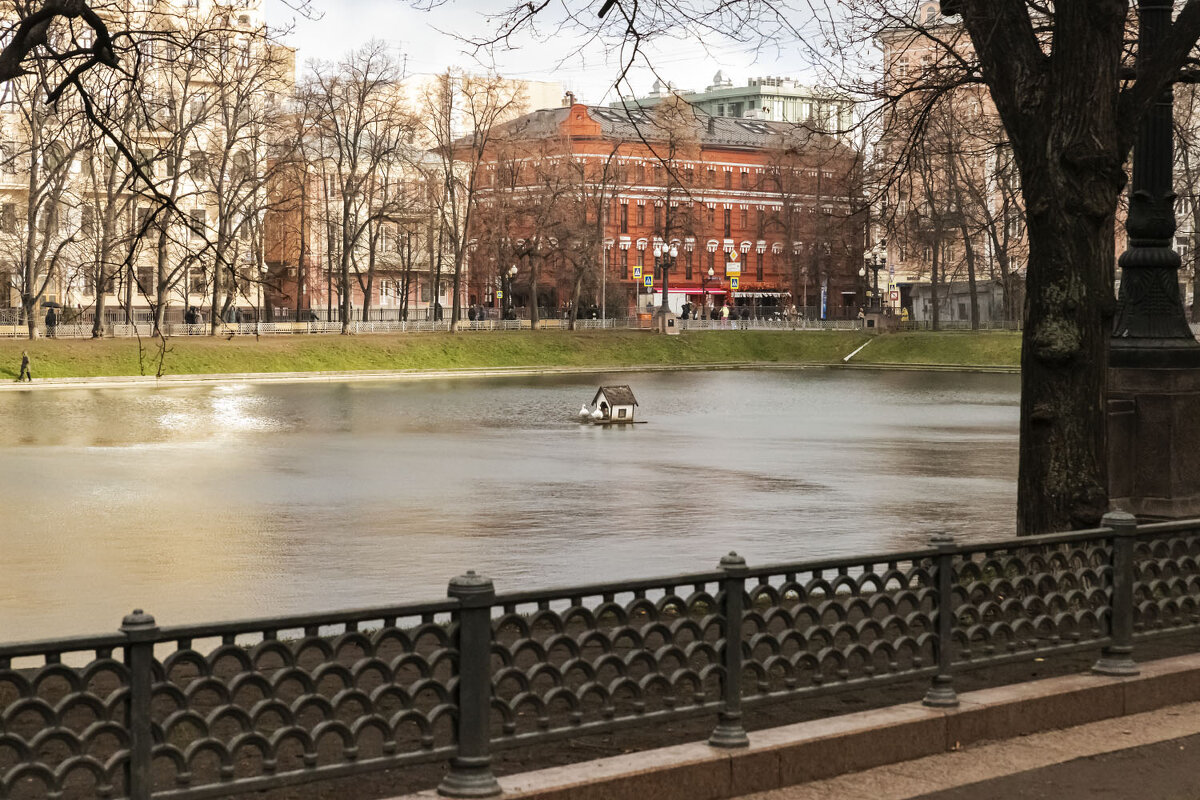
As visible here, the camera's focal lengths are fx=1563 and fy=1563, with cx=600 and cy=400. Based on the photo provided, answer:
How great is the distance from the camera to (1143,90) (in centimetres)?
1187

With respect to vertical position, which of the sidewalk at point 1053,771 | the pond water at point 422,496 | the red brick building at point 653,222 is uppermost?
the red brick building at point 653,222

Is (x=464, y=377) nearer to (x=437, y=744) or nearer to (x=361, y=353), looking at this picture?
(x=361, y=353)

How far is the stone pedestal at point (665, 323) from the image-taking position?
88125 mm

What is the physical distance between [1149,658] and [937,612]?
244 cm

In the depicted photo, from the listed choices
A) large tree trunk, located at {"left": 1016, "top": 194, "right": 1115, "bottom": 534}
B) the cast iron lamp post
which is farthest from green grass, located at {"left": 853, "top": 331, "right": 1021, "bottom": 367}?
large tree trunk, located at {"left": 1016, "top": 194, "right": 1115, "bottom": 534}

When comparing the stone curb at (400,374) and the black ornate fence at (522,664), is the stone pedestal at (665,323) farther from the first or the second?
the black ornate fence at (522,664)

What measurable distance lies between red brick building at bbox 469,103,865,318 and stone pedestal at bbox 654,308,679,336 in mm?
4094

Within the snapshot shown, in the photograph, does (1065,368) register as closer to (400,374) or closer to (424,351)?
(400,374)

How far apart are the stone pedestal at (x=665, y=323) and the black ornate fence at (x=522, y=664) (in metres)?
78.4

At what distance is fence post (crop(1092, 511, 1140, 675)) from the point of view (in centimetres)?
878

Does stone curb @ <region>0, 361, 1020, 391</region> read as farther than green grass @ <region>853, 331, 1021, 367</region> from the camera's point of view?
No

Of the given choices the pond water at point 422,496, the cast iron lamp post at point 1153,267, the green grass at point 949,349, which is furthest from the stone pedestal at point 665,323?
the cast iron lamp post at point 1153,267

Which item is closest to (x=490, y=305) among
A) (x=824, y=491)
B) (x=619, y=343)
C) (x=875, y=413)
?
(x=619, y=343)

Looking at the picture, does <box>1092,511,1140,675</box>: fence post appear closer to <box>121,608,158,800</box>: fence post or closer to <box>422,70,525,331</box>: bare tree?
<box>121,608,158,800</box>: fence post
